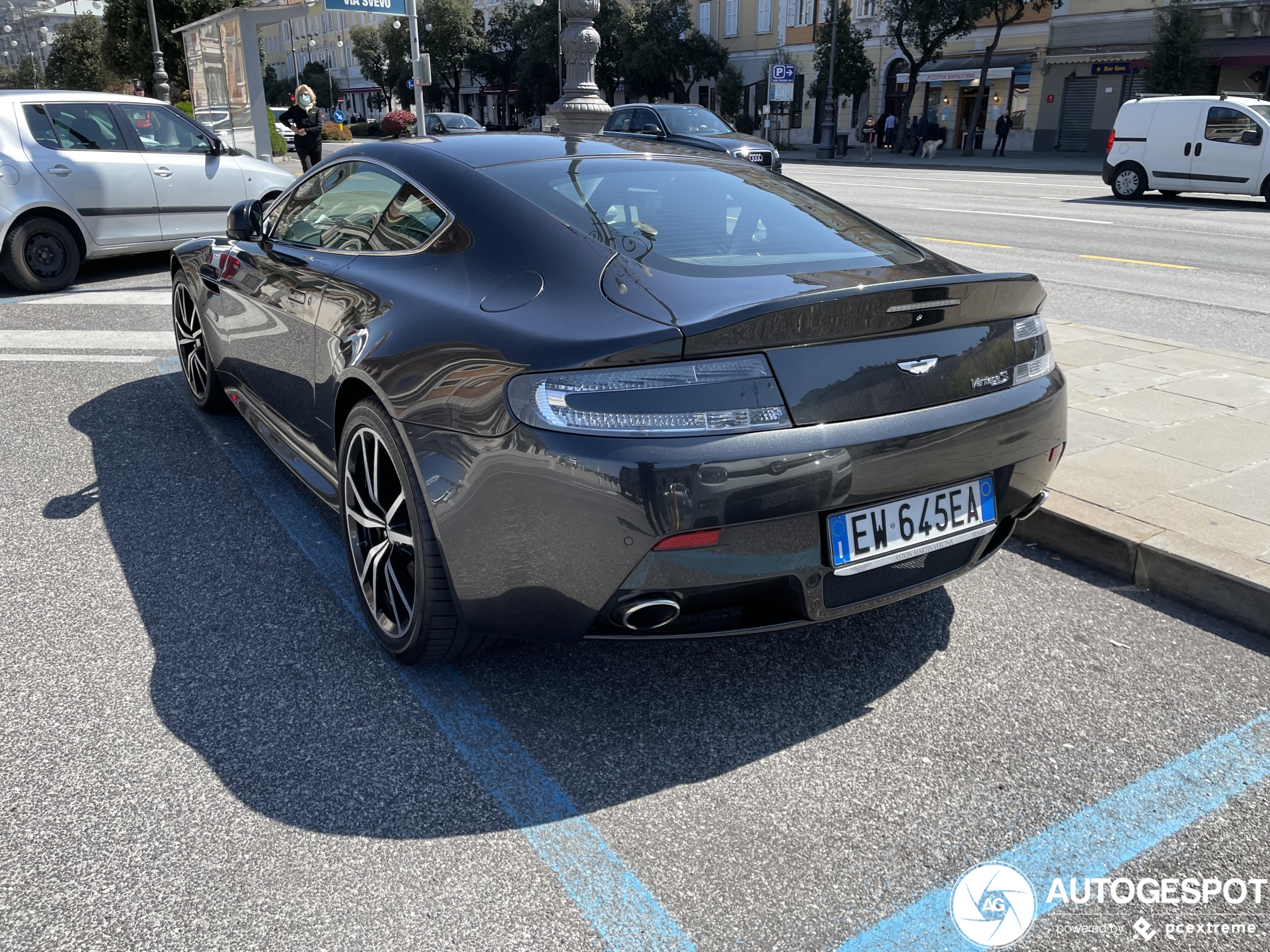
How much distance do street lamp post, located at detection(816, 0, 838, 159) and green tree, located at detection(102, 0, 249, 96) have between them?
22.2 meters

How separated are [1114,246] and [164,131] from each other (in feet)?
33.9

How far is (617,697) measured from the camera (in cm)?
280

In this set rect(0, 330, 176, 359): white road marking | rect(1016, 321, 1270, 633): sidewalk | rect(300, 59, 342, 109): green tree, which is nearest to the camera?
rect(1016, 321, 1270, 633): sidewalk

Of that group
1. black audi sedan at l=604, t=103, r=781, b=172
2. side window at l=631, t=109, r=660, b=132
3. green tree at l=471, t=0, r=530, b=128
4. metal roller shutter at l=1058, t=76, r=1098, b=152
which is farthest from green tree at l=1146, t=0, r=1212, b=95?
green tree at l=471, t=0, r=530, b=128

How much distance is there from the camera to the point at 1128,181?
1792 centimetres

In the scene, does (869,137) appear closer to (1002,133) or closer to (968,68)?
(1002,133)

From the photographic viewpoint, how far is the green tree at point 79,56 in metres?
64.3

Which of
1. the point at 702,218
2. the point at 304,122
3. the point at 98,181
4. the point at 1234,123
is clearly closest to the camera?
the point at 702,218

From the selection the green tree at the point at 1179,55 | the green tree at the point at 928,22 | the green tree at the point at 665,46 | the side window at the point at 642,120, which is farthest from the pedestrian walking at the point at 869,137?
the side window at the point at 642,120

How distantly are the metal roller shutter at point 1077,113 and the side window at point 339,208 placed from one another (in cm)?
4056

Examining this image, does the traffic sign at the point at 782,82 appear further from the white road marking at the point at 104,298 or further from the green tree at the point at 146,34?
the white road marking at the point at 104,298

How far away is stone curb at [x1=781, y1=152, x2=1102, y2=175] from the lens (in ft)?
94.1

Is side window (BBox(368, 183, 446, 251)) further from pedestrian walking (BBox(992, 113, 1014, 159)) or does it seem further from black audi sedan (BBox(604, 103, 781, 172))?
pedestrian walking (BBox(992, 113, 1014, 159))

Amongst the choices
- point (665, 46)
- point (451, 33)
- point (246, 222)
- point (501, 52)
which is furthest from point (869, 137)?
point (501, 52)
